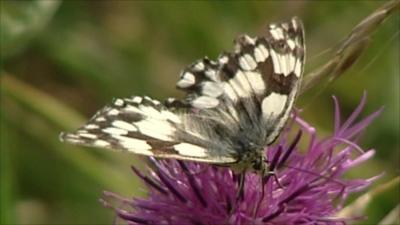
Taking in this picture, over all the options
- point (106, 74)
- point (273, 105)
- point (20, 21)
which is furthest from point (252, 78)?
point (106, 74)

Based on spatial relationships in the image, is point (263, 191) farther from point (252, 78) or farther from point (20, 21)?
point (20, 21)

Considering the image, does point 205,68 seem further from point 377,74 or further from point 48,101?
point 377,74

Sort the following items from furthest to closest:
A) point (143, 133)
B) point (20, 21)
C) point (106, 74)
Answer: point (106, 74) < point (20, 21) < point (143, 133)

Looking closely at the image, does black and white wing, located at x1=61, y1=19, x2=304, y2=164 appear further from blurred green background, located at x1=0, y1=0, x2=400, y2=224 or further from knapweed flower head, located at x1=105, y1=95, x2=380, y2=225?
blurred green background, located at x1=0, y1=0, x2=400, y2=224

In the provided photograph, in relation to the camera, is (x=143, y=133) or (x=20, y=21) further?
(x=20, y=21)

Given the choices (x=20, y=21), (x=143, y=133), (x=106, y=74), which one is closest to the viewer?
(x=143, y=133)

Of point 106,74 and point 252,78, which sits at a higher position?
point 106,74

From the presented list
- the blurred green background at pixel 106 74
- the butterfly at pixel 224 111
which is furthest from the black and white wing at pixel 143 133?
the blurred green background at pixel 106 74

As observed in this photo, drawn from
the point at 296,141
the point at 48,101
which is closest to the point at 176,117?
the point at 296,141
